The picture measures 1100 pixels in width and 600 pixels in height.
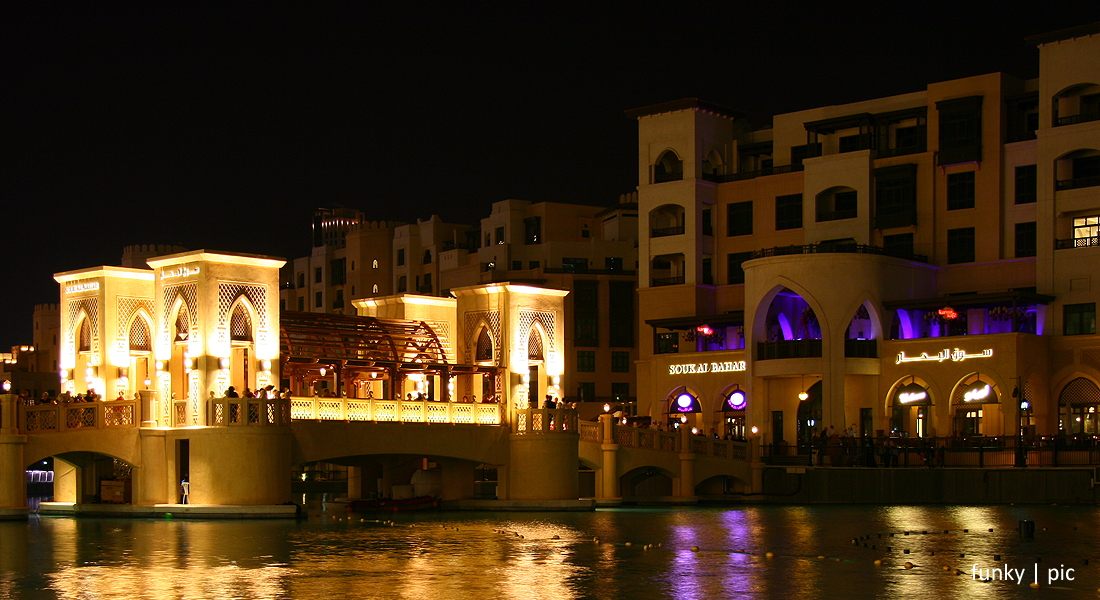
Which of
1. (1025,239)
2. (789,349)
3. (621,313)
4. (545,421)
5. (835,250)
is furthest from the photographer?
(621,313)

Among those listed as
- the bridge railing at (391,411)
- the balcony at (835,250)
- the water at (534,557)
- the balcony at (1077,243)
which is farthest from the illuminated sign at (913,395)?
the bridge railing at (391,411)

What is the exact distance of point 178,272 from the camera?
4019cm

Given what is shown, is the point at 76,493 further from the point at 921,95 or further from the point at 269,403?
the point at 921,95

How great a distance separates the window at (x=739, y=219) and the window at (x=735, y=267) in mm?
1115

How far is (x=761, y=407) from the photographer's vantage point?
66.6m

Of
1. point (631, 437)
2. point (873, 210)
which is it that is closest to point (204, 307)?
point (631, 437)

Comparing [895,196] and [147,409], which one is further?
[895,196]

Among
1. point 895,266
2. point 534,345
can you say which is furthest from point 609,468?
point 895,266

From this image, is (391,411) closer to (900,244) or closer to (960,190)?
(900,244)

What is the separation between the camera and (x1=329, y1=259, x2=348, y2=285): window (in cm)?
12144

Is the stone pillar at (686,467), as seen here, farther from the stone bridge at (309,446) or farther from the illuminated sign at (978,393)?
the illuminated sign at (978,393)

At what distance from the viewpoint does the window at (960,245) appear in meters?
68.3

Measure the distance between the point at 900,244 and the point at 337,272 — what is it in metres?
63.5

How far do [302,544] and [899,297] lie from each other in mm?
43143
